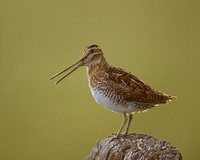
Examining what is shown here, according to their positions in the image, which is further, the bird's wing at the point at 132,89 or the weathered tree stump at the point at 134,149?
the bird's wing at the point at 132,89

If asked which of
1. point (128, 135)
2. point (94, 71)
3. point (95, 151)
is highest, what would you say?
point (94, 71)

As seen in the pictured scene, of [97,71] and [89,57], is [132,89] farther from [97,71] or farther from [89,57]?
[89,57]

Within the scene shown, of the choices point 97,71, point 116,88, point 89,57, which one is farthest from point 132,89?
point 89,57

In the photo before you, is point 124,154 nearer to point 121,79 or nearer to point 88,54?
point 121,79

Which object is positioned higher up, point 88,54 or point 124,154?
point 88,54

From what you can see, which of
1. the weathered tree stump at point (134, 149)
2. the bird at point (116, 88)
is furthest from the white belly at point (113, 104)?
the weathered tree stump at point (134, 149)

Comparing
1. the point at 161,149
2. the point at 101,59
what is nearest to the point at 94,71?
the point at 101,59

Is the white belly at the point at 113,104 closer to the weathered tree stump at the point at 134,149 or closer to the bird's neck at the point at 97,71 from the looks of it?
the bird's neck at the point at 97,71
